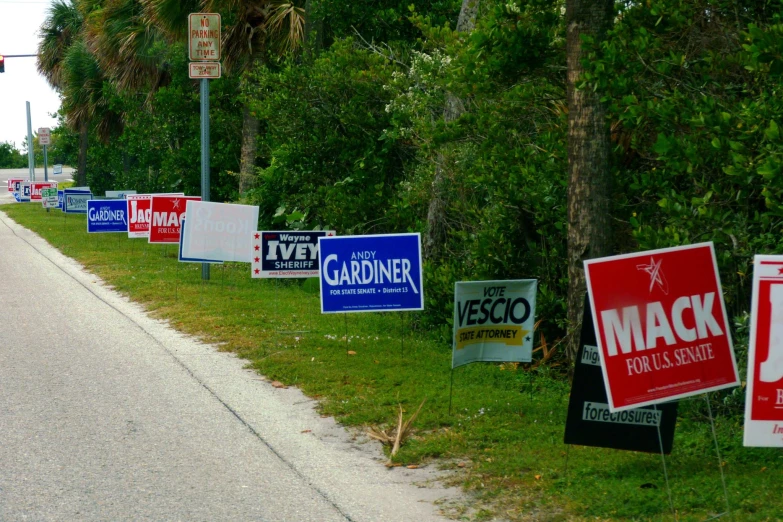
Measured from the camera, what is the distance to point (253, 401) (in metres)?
8.48

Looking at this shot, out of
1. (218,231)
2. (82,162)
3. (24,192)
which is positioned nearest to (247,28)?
(218,231)

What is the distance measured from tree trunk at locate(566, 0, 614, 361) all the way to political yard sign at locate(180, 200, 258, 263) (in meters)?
6.81

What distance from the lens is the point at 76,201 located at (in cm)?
3284

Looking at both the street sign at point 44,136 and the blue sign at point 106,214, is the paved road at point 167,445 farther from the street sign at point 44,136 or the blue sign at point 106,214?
the street sign at point 44,136

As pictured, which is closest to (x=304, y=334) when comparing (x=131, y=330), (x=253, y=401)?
(x=131, y=330)

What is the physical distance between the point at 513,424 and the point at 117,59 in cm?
2192

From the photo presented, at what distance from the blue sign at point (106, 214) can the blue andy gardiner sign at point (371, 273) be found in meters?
12.3

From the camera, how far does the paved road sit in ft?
19.0

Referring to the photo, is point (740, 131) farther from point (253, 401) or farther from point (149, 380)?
point (149, 380)

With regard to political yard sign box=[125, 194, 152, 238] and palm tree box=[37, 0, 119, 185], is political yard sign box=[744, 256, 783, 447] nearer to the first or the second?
political yard sign box=[125, 194, 152, 238]

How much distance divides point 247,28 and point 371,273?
40.1ft

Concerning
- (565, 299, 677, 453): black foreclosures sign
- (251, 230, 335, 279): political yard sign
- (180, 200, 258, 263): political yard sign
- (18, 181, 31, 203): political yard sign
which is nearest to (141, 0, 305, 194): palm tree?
(180, 200, 258, 263): political yard sign

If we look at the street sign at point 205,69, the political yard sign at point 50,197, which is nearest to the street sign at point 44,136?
the political yard sign at point 50,197

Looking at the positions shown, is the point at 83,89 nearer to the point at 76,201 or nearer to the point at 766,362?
the point at 76,201
